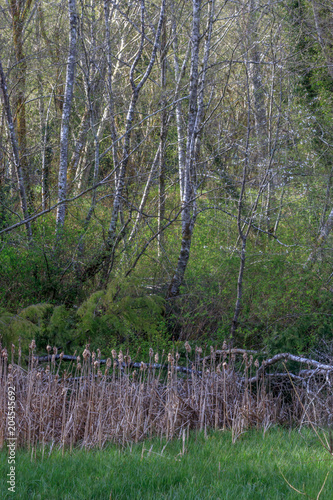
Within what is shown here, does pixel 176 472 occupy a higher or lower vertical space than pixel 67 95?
lower

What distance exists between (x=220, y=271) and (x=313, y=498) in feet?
16.9

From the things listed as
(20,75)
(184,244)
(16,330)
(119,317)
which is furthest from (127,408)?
(20,75)

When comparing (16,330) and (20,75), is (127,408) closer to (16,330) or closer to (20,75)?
(16,330)

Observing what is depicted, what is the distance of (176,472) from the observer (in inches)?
138

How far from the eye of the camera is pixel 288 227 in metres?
10.6

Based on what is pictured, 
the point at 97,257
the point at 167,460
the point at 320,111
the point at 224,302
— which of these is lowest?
the point at 167,460

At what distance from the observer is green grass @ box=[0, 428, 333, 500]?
320 cm

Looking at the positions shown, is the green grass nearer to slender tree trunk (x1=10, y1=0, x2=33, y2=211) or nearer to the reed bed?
the reed bed

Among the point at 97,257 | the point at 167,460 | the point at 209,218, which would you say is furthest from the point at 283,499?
the point at 209,218

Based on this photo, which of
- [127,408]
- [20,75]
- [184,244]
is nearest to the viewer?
[127,408]

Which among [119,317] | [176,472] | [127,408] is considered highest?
[119,317]

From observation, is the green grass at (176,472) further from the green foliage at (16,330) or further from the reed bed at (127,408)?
the green foliage at (16,330)

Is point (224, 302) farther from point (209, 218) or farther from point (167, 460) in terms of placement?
point (167, 460)

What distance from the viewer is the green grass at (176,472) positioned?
3.20 m
